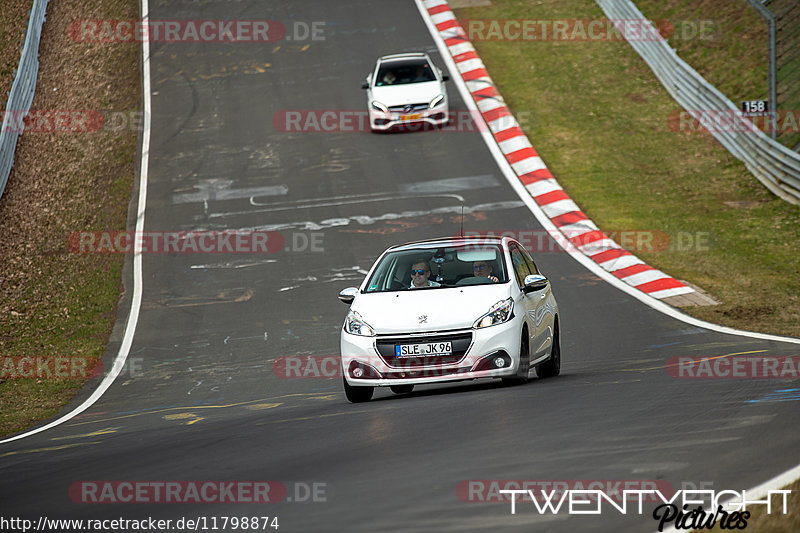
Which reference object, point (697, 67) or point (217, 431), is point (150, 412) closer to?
point (217, 431)

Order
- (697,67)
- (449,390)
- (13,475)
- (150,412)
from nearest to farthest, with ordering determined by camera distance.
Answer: (13,475)
(449,390)
(150,412)
(697,67)

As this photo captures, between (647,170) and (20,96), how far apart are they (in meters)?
17.5

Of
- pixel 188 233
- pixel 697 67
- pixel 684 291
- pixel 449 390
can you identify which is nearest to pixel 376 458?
pixel 449 390

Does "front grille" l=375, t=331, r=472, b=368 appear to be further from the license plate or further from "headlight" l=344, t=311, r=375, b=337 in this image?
"headlight" l=344, t=311, r=375, b=337

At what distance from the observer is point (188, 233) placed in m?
22.3

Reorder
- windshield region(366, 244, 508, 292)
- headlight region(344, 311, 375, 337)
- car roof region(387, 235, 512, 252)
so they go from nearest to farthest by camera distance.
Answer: headlight region(344, 311, 375, 337) → windshield region(366, 244, 508, 292) → car roof region(387, 235, 512, 252)

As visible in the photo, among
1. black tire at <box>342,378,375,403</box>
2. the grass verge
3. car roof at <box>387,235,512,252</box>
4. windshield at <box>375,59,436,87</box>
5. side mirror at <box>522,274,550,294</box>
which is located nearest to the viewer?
black tire at <box>342,378,375,403</box>

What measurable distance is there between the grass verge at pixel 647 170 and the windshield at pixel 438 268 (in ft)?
16.9

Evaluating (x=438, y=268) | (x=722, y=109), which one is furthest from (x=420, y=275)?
(x=722, y=109)

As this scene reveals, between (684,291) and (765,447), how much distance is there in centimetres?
1099

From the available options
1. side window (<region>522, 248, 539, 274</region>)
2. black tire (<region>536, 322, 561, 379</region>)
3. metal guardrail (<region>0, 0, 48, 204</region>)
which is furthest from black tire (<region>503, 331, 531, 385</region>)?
metal guardrail (<region>0, 0, 48, 204</region>)

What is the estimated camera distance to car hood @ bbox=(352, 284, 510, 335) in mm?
10508

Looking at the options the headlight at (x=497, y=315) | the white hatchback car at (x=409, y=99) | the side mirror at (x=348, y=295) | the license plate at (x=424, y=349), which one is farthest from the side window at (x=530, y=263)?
the white hatchback car at (x=409, y=99)

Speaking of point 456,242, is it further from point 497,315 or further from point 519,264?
point 497,315
